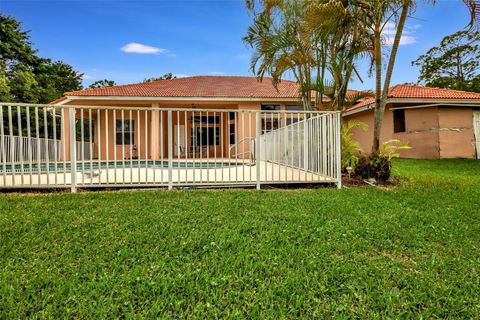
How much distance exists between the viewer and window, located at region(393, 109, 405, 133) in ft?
44.5

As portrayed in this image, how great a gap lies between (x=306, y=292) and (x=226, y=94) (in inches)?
545

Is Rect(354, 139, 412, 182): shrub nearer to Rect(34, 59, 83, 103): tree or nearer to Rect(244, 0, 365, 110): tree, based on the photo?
Rect(244, 0, 365, 110): tree

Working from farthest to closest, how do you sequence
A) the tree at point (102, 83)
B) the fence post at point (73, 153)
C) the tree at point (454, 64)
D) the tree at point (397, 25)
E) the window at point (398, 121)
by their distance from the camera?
the tree at point (102, 83)
the tree at point (454, 64)
the window at point (398, 121)
the tree at point (397, 25)
the fence post at point (73, 153)

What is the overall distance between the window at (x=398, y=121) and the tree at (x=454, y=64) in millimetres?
14853

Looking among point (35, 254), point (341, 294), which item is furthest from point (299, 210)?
point (35, 254)

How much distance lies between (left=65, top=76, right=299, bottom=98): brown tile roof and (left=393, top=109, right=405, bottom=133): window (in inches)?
195

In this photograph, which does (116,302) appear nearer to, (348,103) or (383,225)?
(383,225)

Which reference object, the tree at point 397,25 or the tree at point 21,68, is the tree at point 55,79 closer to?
the tree at point 21,68

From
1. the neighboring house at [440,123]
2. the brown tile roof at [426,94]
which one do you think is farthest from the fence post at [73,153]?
the brown tile roof at [426,94]

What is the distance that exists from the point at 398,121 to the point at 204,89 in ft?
34.3

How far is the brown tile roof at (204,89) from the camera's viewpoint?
1457cm

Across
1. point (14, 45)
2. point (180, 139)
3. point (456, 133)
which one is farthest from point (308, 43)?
point (14, 45)

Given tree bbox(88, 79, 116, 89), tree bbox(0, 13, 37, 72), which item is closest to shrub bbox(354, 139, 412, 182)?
tree bbox(0, 13, 37, 72)

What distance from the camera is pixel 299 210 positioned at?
4.01 m
